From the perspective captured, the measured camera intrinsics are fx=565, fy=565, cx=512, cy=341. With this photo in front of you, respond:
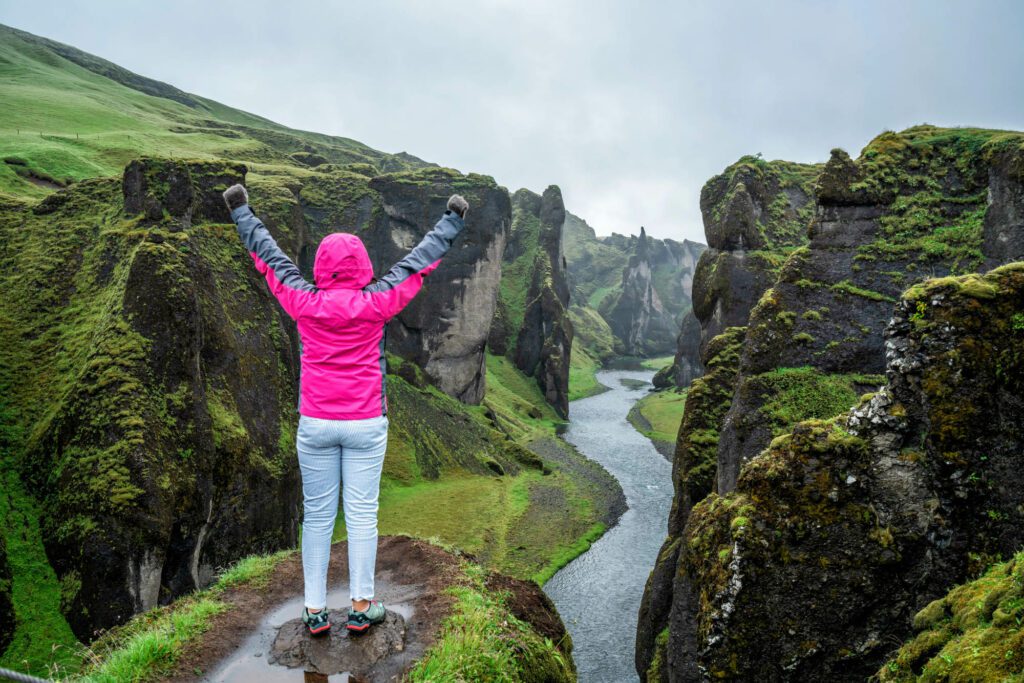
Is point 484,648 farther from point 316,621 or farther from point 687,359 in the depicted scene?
point 687,359

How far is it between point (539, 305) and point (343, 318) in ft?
327

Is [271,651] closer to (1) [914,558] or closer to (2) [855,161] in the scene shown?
(1) [914,558]

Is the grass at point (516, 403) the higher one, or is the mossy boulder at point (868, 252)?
the mossy boulder at point (868, 252)

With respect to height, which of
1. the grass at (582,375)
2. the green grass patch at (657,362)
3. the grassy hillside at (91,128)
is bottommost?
the green grass patch at (657,362)

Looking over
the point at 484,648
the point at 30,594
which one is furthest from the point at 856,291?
the point at 30,594

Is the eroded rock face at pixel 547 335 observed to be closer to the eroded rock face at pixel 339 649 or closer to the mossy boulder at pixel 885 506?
the mossy boulder at pixel 885 506

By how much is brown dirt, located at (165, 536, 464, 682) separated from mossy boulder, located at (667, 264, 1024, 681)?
4.85m

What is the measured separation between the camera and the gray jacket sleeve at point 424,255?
269 inches

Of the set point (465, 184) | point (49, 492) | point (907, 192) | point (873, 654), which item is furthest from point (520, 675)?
point (465, 184)

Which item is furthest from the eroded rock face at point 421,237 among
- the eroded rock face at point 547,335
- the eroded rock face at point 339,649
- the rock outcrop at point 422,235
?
the eroded rock face at point 339,649

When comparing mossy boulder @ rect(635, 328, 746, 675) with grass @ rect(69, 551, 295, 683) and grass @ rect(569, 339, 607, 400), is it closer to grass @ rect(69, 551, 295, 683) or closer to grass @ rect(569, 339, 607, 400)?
grass @ rect(69, 551, 295, 683)

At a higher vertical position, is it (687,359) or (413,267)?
(413,267)

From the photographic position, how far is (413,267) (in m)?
6.92

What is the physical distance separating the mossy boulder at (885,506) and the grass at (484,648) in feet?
13.4
